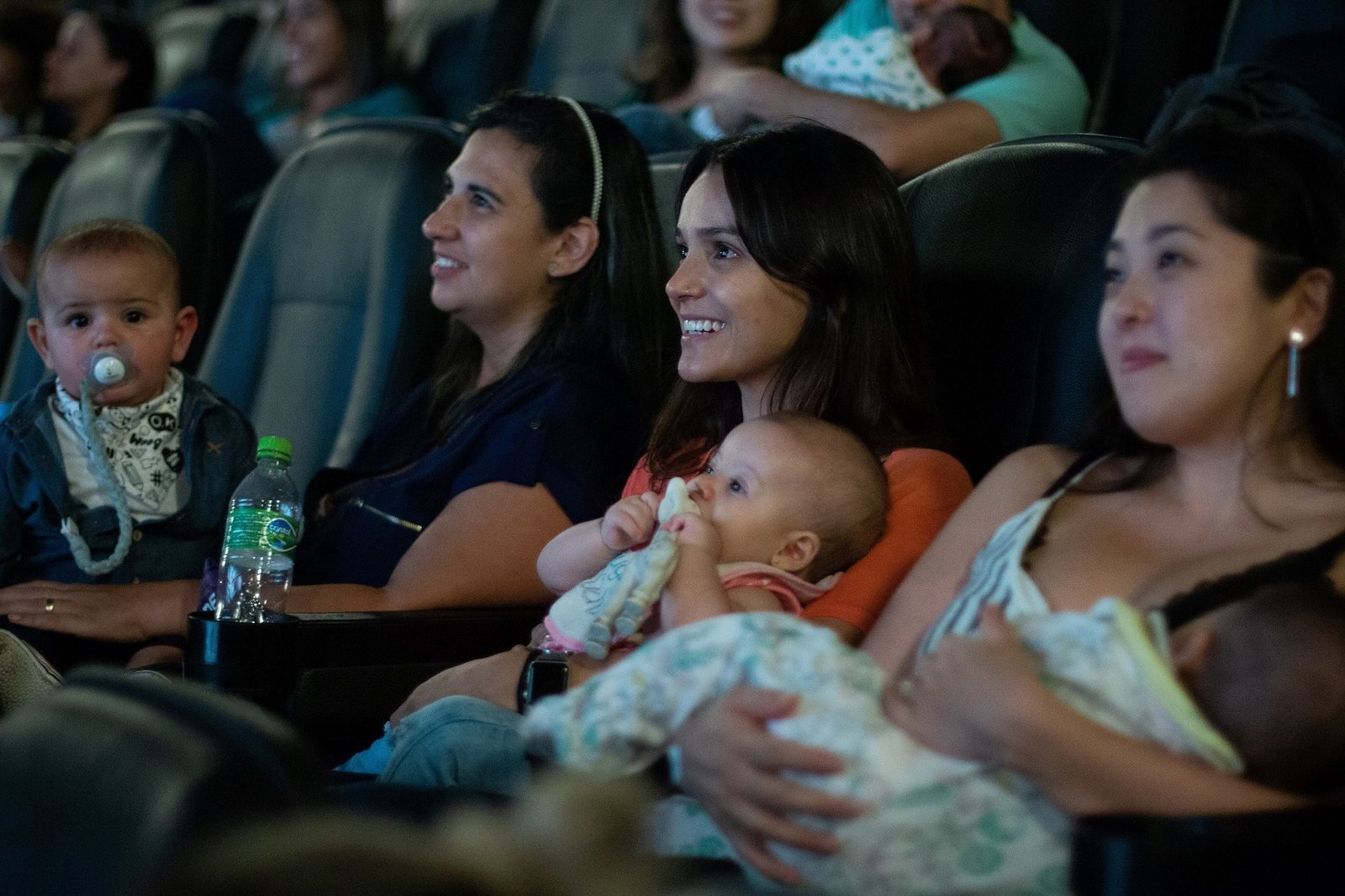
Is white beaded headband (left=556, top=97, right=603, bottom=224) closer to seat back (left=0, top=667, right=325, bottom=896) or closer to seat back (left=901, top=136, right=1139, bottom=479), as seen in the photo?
seat back (left=901, top=136, right=1139, bottom=479)

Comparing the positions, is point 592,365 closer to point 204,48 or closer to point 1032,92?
point 1032,92

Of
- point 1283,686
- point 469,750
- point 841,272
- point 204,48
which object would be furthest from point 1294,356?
point 204,48

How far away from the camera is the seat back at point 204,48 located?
5445 millimetres

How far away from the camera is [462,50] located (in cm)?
443

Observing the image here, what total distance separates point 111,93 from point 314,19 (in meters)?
0.77

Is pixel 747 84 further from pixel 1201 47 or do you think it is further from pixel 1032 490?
pixel 1032 490

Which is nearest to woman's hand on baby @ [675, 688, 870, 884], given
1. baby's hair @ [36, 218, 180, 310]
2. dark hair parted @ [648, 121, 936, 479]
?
dark hair parted @ [648, 121, 936, 479]

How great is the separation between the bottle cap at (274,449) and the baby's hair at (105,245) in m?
0.41

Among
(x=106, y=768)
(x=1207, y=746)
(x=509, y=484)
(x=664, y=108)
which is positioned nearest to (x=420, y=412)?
(x=509, y=484)

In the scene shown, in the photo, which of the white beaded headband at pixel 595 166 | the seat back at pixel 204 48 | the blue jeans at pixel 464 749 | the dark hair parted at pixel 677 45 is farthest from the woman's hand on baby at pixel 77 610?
the seat back at pixel 204 48

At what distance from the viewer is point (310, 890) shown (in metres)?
0.80

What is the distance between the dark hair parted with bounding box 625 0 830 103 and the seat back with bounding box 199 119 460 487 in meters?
0.72

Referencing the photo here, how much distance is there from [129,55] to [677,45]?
216 cm

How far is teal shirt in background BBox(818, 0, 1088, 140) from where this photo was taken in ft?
8.99
